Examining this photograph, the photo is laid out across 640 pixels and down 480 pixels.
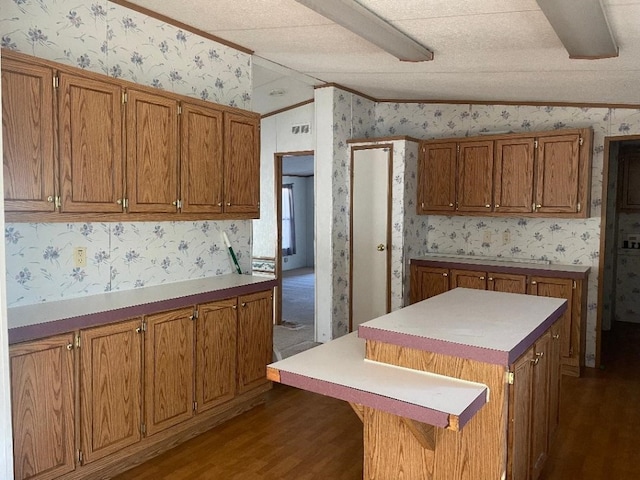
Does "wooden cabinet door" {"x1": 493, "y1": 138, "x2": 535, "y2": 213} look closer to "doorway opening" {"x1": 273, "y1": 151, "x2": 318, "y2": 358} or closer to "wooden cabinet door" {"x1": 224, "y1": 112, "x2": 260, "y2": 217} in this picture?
"doorway opening" {"x1": 273, "y1": 151, "x2": 318, "y2": 358}

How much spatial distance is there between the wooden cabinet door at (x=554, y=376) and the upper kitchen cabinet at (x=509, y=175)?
2.01m

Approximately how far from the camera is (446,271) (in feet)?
16.7

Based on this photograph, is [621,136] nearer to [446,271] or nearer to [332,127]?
[446,271]

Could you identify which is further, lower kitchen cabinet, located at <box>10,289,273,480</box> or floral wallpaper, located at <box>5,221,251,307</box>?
floral wallpaper, located at <box>5,221,251,307</box>

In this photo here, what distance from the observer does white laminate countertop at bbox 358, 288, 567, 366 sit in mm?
2123

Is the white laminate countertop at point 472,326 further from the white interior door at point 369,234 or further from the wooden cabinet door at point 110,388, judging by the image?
the white interior door at point 369,234

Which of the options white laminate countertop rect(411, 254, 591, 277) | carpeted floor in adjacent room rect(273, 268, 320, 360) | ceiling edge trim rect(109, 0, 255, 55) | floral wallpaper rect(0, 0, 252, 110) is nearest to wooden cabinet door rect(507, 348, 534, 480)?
carpeted floor in adjacent room rect(273, 268, 320, 360)

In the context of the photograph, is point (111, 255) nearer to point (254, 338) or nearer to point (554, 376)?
point (254, 338)

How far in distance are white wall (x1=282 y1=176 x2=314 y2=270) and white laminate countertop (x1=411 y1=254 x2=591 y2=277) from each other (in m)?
6.52

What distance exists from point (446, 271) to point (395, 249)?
0.54 m

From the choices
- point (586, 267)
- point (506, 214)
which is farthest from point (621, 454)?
point (506, 214)

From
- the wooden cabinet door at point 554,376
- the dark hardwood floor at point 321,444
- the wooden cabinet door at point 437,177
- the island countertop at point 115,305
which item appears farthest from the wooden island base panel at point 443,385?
the wooden cabinet door at point 437,177

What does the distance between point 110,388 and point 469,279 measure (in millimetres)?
3398

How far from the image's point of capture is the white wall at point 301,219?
38.8ft
